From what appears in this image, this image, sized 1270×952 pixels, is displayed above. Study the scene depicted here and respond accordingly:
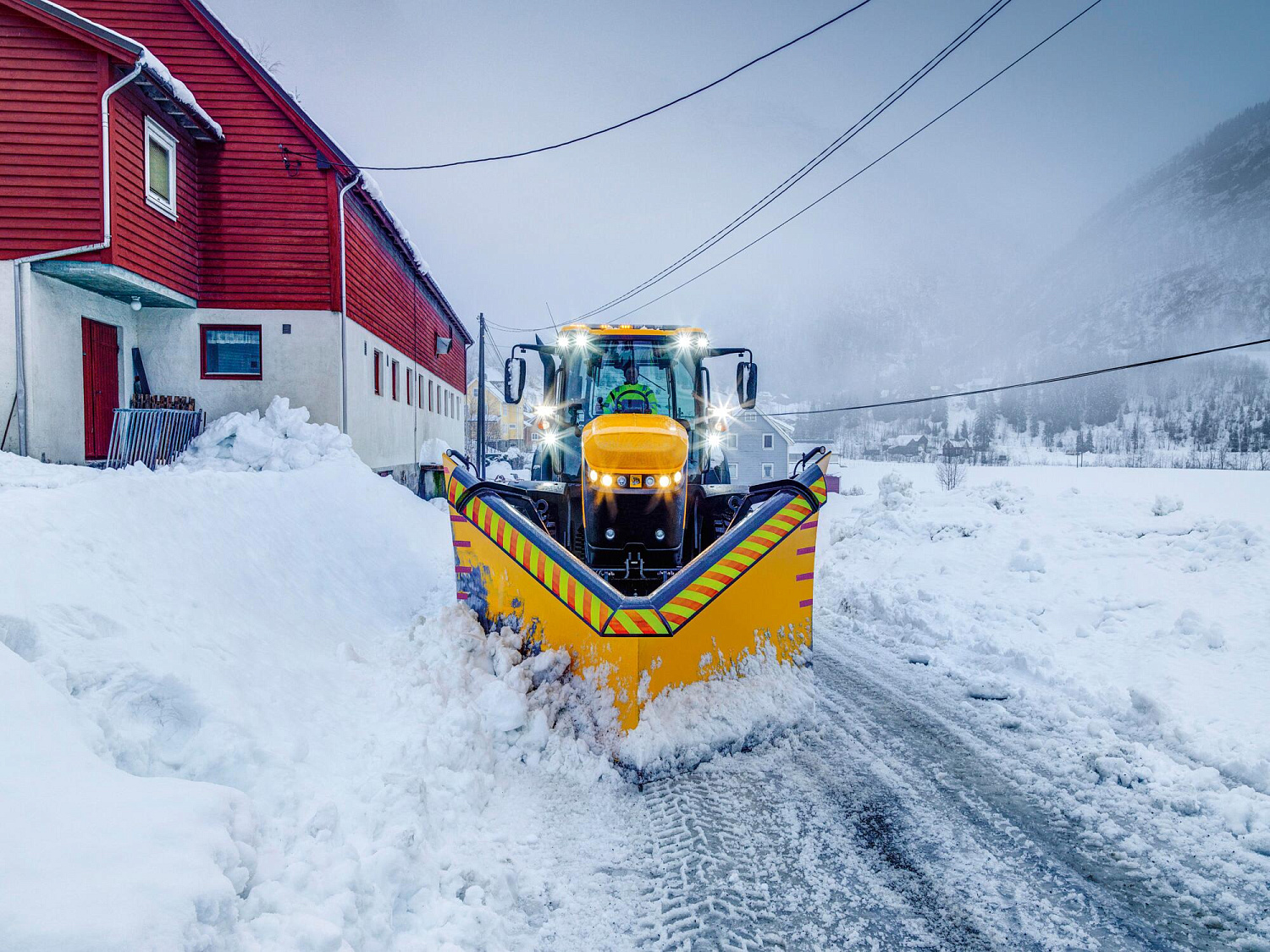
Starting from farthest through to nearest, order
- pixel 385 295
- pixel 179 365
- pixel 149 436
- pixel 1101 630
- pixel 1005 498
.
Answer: pixel 385 295
pixel 1005 498
pixel 179 365
pixel 149 436
pixel 1101 630

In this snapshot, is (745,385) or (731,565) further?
(745,385)

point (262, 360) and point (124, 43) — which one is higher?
point (124, 43)

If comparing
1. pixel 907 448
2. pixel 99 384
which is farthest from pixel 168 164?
pixel 907 448

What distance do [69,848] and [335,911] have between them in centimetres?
75

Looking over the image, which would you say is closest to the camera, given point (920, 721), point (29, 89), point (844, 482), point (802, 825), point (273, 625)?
point (802, 825)

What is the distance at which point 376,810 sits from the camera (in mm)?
2684

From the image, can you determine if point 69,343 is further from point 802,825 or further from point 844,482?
point 844,482

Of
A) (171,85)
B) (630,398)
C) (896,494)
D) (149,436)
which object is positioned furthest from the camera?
(896,494)

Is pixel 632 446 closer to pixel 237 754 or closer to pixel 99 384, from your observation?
pixel 237 754

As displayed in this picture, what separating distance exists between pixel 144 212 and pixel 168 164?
5.46 feet

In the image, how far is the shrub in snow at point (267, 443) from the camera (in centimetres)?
1166

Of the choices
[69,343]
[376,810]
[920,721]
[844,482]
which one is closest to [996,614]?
[920,721]

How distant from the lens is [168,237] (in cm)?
1226

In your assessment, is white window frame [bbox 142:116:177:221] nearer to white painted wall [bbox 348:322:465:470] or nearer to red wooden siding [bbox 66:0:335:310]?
red wooden siding [bbox 66:0:335:310]
